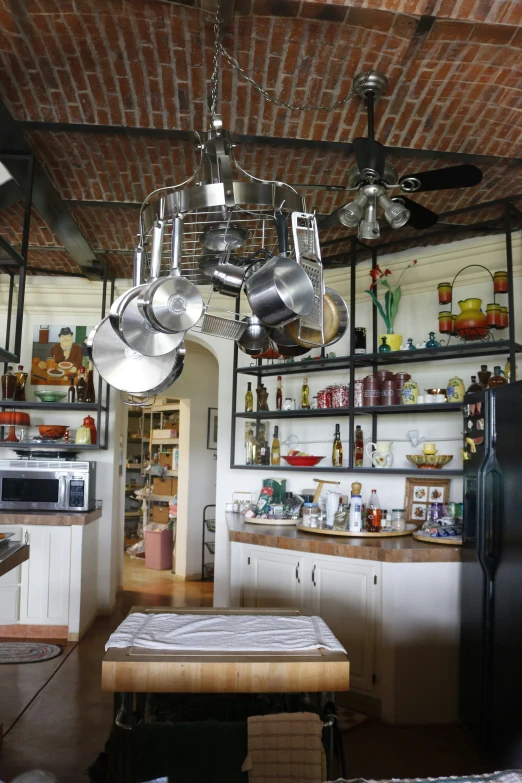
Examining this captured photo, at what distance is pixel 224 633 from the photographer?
2316mm

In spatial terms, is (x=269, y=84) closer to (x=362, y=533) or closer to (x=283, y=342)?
(x=283, y=342)

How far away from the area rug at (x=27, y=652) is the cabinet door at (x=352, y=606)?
204 cm

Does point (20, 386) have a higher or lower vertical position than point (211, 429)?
higher

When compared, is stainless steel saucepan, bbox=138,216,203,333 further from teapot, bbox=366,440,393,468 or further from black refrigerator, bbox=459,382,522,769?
teapot, bbox=366,440,393,468

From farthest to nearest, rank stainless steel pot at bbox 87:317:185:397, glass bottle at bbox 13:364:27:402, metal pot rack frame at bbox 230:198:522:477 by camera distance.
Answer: glass bottle at bbox 13:364:27:402
metal pot rack frame at bbox 230:198:522:477
stainless steel pot at bbox 87:317:185:397

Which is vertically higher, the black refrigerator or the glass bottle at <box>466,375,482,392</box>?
the glass bottle at <box>466,375,482,392</box>

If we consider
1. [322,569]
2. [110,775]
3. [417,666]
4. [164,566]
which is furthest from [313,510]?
[164,566]

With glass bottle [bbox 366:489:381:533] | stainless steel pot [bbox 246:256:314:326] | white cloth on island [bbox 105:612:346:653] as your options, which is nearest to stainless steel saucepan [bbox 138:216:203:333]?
stainless steel pot [bbox 246:256:314:326]

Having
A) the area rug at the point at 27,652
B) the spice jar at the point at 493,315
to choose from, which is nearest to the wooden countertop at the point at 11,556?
the area rug at the point at 27,652

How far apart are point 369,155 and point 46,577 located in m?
3.95

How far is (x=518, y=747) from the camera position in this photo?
106 inches

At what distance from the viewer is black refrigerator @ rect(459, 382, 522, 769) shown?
2.85 m

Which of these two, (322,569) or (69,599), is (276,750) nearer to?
(322,569)

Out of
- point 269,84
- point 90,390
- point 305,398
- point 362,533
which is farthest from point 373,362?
point 90,390
